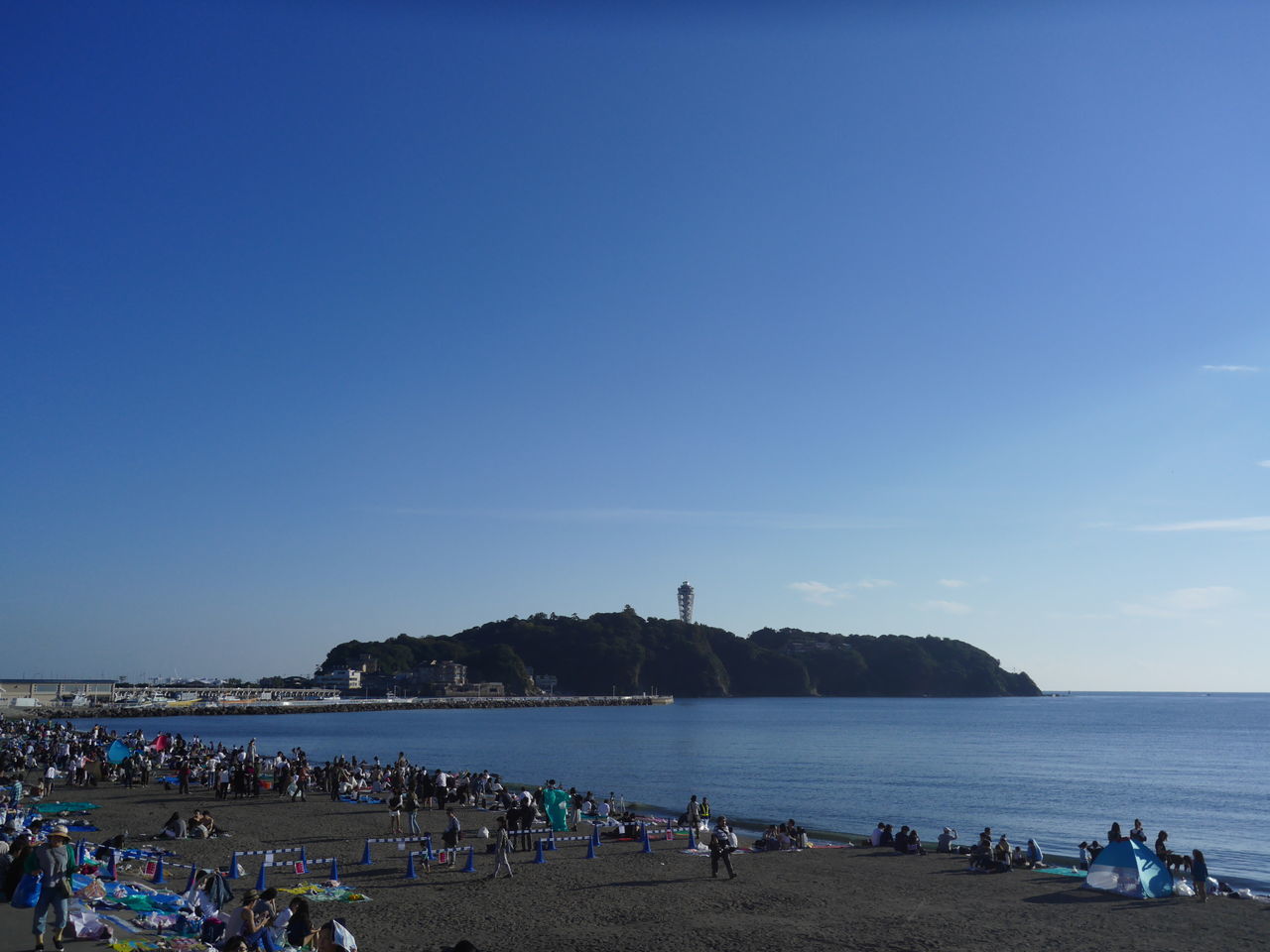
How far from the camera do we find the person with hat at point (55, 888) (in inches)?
419

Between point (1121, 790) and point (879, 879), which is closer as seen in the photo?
point (879, 879)

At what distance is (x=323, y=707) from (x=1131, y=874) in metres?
158

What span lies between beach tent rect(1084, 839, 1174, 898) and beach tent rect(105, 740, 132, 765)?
116 ft

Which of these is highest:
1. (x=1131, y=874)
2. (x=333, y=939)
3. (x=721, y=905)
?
(x=333, y=939)

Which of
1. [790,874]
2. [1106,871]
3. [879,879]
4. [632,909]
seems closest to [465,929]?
[632,909]

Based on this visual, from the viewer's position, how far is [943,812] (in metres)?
39.9

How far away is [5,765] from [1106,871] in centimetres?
A: 4013

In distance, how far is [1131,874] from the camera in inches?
741

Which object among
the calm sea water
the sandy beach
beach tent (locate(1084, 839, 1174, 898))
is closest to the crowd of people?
beach tent (locate(1084, 839, 1174, 898))

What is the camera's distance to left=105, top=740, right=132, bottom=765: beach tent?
36281 millimetres

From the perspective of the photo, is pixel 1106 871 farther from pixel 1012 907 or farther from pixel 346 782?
pixel 346 782

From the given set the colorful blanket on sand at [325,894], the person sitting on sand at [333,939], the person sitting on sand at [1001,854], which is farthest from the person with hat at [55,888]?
the person sitting on sand at [1001,854]

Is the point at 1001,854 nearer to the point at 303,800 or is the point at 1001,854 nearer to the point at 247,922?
the point at 247,922

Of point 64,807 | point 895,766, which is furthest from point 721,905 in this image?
point 895,766
